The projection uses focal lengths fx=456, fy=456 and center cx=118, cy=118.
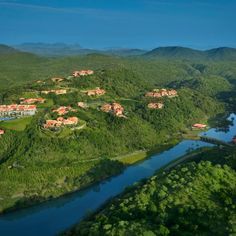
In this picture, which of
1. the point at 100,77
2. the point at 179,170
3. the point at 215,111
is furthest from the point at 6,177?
the point at 215,111

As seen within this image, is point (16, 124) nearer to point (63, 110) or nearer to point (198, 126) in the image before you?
point (63, 110)

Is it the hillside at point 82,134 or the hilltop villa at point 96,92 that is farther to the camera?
the hilltop villa at point 96,92

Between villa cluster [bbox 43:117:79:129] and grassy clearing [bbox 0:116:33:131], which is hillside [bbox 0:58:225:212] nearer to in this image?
grassy clearing [bbox 0:116:33:131]

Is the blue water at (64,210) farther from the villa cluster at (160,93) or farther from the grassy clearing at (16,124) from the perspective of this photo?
the villa cluster at (160,93)

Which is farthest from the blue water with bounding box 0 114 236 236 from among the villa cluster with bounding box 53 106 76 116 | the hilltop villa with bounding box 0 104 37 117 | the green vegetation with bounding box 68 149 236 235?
the hilltop villa with bounding box 0 104 37 117

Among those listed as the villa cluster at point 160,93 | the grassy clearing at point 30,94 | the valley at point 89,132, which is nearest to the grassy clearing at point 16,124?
the valley at point 89,132

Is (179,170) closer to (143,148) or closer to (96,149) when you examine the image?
(96,149)
